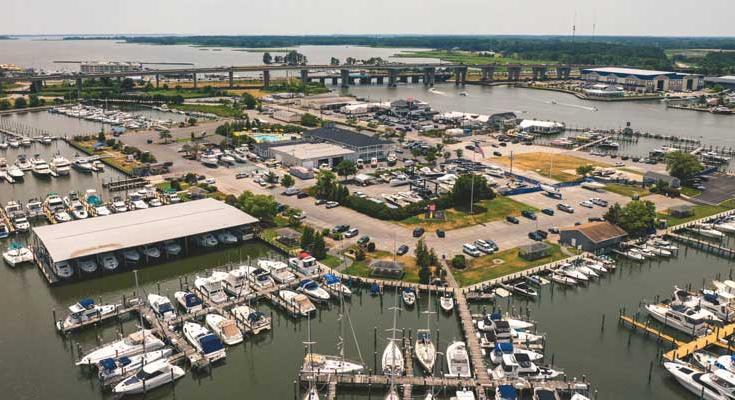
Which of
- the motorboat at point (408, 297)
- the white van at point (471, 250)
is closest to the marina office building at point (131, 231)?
the motorboat at point (408, 297)

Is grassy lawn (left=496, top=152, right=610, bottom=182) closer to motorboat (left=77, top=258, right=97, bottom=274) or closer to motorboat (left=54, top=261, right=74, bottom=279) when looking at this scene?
motorboat (left=77, top=258, right=97, bottom=274)

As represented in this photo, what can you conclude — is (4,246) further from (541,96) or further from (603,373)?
(541,96)

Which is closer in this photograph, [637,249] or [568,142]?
[637,249]

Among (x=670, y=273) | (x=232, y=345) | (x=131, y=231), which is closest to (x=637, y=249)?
(x=670, y=273)

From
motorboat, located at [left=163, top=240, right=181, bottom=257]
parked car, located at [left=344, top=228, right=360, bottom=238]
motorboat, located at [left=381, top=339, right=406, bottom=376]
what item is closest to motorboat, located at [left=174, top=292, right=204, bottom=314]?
motorboat, located at [left=163, top=240, right=181, bottom=257]

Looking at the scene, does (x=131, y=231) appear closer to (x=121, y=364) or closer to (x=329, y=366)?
(x=121, y=364)

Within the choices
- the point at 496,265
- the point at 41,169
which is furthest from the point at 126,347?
the point at 41,169
